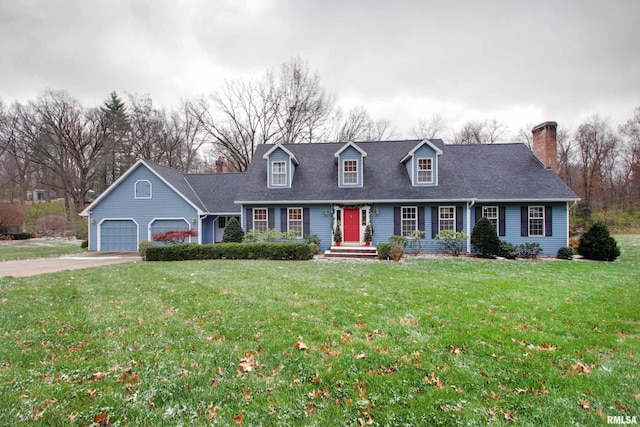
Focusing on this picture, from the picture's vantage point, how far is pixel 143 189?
60.9 ft

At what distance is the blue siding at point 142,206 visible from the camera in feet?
60.6

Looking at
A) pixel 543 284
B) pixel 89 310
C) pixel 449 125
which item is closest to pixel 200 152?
pixel 449 125

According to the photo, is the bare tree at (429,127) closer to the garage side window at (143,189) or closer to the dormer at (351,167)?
the dormer at (351,167)

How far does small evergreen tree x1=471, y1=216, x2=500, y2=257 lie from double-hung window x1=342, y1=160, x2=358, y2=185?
6.82 meters

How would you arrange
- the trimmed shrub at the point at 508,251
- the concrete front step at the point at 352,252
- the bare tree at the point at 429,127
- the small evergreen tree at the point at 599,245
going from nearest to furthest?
the small evergreen tree at the point at 599,245 < the trimmed shrub at the point at 508,251 < the concrete front step at the point at 352,252 < the bare tree at the point at 429,127

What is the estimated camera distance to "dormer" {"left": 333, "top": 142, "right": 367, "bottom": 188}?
1717 cm

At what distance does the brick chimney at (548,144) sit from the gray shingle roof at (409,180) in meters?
0.57

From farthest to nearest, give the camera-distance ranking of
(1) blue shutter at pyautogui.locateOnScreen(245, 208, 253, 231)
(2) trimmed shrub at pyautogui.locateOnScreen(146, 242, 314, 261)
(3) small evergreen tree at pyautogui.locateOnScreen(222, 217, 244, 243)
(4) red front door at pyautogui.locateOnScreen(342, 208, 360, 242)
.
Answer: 1. (1) blue shutter at pyautogui.locateOnScreen(245, 208, 253, 231)
2. (4) red front door at pyautogui.locateOnScreen(342, 208, 360, 242)
3. (3) small evergreen tree at pyautogui.locateOnScreen(222, 217, 244, 243)
4. (2) trimmed shrub at pyautogui.locateOnScreen(146, 242, 314, 261)

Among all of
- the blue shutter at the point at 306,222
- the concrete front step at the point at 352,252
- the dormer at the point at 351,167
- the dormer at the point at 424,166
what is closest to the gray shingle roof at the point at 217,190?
the blue shutter at the point at 306,222

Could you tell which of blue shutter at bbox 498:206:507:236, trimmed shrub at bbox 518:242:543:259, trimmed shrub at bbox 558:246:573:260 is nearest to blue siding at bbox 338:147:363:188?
blue shutter at bbox 498:206:507:236

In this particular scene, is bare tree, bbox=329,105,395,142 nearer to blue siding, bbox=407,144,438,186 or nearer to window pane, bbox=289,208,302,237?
blue siding, bbox=407,144,438,186

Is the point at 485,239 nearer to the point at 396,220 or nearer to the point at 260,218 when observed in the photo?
the point at 396,220

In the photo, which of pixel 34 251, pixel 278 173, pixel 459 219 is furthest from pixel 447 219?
pixel 34 251

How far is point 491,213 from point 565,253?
3.74 metres
